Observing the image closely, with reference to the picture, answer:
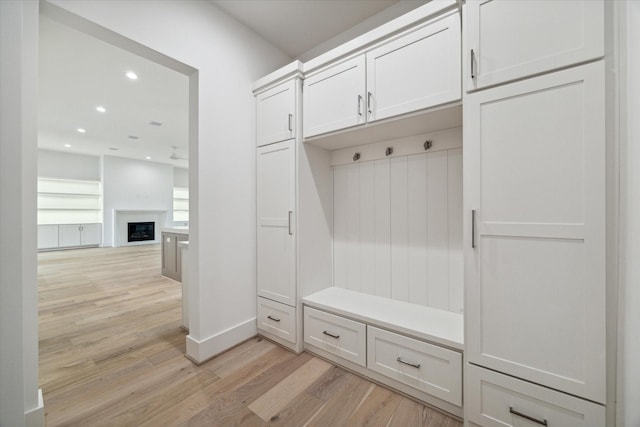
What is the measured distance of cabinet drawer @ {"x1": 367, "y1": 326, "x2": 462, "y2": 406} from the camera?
1.40m

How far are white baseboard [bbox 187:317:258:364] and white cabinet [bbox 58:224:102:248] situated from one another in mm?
8318

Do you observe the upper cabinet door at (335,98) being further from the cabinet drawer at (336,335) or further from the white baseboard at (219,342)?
the white baseboard at (219,342)

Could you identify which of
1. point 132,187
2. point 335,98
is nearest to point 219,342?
point 335,98

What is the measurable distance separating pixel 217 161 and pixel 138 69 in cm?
214

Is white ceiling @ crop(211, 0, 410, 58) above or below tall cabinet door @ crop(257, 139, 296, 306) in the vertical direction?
above

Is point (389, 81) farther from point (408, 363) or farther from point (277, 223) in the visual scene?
A: point (408, 363)

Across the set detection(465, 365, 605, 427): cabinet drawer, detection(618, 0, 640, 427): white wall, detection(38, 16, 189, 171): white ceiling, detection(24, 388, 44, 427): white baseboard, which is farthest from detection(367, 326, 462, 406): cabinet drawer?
detection(38, 16, 189, 171): white ceiling

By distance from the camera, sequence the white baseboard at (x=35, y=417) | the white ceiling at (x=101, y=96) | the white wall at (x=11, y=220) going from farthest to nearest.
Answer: the white ceiling at (x=101, y=96) < the white baseboard at (x=35, y=417) < the white wall at (x=11, y=220)

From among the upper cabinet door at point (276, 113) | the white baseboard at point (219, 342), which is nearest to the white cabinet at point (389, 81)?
the upper cabinet door at point (276, 113)

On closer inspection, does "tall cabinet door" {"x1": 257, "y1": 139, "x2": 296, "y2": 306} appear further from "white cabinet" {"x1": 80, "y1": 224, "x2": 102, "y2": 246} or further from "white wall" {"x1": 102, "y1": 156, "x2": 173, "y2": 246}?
"white cabinet" {"x1": 80, "y1": 224, "x2": 102, "y2": 246}

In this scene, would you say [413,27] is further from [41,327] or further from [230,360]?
[41,327]

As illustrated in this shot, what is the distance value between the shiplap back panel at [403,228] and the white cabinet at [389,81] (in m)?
0.49

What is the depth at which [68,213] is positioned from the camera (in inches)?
298

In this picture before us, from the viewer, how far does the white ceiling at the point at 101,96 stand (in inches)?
106
